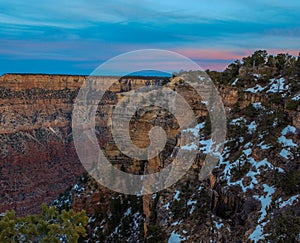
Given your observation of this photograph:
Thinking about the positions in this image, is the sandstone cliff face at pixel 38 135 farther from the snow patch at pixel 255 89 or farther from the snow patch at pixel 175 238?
the snow patch at pixel 175 238

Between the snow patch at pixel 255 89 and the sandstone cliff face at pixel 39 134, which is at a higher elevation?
the snow patch at pixel 255 89

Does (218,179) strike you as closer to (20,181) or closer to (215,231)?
(215,231)

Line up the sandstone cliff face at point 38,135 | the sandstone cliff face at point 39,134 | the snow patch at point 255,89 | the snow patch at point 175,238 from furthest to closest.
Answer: the sandstone cliff face at point 39,134, the sandstone cliff face at point 38,135, the snow patch at point 255,89, the snow patch at point 175,238

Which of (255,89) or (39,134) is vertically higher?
(255,89)

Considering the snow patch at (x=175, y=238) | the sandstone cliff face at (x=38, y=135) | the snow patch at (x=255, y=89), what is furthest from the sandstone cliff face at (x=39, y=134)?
the snow patch at (x=175, y=238)

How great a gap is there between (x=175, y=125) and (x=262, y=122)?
→ 669 centimetres

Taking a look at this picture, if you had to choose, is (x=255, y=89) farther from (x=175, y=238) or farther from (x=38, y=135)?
(x=38, y=135)

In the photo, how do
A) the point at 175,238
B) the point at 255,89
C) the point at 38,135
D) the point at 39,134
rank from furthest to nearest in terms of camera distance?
1. the point at 39,134
2. the point at 38,135
3. the point at 255,89
4. the point at 175,238

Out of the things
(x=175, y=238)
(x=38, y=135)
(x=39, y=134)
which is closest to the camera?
(x=175, y=238)

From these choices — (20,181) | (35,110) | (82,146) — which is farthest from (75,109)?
(20,181)

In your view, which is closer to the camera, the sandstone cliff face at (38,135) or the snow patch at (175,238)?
the snow patch at (175,238)

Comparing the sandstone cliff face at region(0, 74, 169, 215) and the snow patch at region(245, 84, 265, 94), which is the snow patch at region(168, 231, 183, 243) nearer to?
the snow patch at region(245, 84, 265, 94)

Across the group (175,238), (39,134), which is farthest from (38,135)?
(175,238)

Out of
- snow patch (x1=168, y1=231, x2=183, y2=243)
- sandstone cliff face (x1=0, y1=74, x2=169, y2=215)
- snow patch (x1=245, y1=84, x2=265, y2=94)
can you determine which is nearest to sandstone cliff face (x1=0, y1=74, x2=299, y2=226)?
sandstone cliff face (x1=0, y1=74, x2=169, y2=215)
